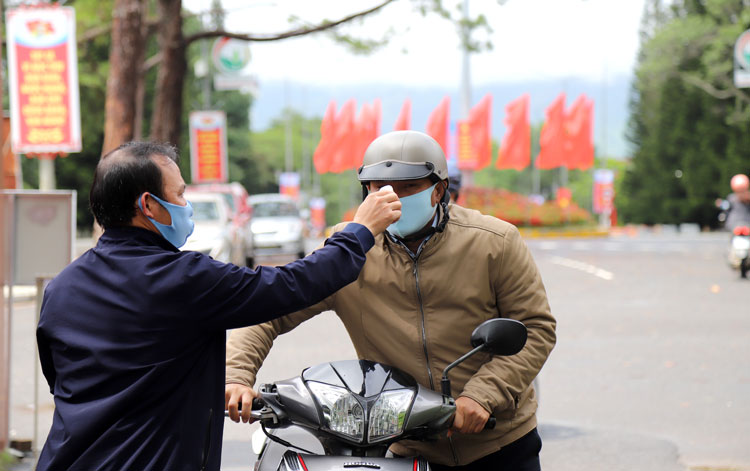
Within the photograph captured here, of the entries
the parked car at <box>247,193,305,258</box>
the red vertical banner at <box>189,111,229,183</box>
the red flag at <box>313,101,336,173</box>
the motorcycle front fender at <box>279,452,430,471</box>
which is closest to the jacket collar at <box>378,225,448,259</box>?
the motorcycle front fender at <box>279,452,430,471</box>

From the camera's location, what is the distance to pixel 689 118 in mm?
61062

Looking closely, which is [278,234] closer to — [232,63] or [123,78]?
[232,63]

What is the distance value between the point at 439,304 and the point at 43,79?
14.6m

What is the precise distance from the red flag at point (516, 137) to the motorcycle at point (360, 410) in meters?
50.7

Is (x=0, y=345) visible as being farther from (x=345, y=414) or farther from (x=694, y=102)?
(x=694, y=102)

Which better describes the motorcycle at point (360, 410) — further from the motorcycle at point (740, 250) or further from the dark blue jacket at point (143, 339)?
the motorcycle at point (740, 250)

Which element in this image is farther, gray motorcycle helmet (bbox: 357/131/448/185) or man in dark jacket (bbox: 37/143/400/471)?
gray motorcycle helmet (bbox: 357/131/448/185)

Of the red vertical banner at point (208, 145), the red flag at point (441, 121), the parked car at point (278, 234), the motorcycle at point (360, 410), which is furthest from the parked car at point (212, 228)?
the red flag at point (441, 121)

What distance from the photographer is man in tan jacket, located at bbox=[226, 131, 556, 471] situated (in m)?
3.18

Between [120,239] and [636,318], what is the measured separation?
12.2 m

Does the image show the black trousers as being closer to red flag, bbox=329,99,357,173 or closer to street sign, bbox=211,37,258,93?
street sign, bbox=211,37,258,93

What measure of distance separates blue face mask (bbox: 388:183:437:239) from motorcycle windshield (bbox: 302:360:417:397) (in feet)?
1.40

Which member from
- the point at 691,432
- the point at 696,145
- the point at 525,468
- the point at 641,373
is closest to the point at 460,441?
the point at 525,468

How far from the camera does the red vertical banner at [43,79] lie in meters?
16.6
